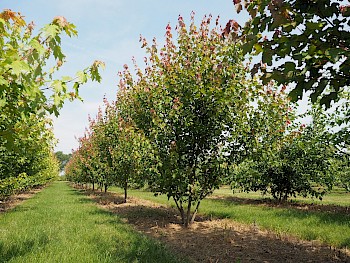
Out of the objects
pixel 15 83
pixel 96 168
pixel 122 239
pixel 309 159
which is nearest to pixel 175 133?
pixel 122 239

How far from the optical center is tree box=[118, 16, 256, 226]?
861 centimetres

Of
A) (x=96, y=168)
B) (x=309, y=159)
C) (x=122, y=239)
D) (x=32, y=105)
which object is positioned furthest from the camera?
(x=96, y=168)

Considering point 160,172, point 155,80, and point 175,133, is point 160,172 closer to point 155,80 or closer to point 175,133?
point 175,133

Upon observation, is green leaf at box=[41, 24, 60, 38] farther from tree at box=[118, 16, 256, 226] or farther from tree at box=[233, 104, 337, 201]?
Result: tree at box=[233, 104, 337, 201]

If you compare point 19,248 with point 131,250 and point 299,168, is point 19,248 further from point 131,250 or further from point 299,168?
point 299,168

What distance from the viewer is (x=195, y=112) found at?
909cm

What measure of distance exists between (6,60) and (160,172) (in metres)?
6.33

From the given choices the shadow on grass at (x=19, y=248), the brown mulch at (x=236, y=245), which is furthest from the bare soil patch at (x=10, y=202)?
the brown mulch at (x=236, y=245)

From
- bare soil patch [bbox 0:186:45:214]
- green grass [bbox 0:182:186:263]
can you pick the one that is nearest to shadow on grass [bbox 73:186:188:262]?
green grass [bbox 0:182:186:263]

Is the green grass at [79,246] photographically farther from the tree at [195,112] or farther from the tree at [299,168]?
the tree at [299,168]

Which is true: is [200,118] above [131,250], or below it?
above

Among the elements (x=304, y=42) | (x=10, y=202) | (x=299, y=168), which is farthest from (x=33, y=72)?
(x=10, y=202)

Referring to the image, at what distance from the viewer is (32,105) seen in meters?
4.08

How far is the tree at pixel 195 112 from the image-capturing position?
28.2ft
